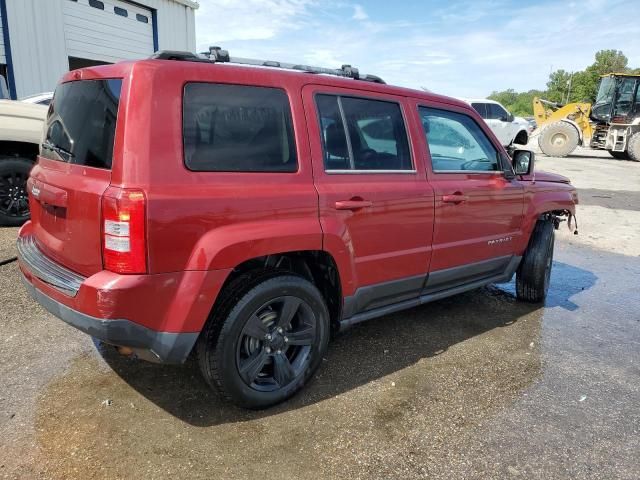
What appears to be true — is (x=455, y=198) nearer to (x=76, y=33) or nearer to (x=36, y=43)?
(x=36, y=43)

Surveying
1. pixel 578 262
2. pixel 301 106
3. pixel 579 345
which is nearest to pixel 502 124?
pixel 578 262

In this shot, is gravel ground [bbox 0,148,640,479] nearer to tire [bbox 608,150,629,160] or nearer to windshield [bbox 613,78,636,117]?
windshield [bbox 613,78,636,117]

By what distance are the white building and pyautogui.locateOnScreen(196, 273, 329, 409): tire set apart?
11.4 meters

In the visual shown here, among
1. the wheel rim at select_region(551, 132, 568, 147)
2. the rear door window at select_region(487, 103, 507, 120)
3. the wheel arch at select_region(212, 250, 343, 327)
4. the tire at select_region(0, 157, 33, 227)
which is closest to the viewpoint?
the wheel arch at select_region(212, 250, 343, 327)

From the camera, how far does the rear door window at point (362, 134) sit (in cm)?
293

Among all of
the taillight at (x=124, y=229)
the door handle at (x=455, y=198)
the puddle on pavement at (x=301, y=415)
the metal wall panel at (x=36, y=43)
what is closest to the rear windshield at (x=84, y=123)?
the taillight at (x=124, y=229)

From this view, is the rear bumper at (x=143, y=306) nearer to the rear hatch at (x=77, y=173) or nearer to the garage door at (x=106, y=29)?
the rear hatch at (x=77, y=173)

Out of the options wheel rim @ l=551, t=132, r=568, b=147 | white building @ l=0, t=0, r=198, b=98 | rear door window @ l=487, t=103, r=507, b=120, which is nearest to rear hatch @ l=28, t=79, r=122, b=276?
white building @ l=0, t=0, r=198, b=98

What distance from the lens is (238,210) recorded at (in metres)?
2.45

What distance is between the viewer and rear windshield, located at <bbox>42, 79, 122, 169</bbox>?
7.80 ft

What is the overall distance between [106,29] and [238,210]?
1395 centimetres

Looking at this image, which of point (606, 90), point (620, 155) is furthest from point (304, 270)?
point (620, 155)

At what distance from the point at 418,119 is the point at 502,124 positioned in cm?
1753

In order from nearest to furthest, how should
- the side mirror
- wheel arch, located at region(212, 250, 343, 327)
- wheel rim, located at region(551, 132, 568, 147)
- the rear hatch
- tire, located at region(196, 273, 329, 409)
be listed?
the rear hatch → tire, located at region(196, 273, 329, 409) → wheel arch, located at region(212, 250, 343, 327) → the side mirror → wheel rim, located at region(551, 132, 568, 147)
